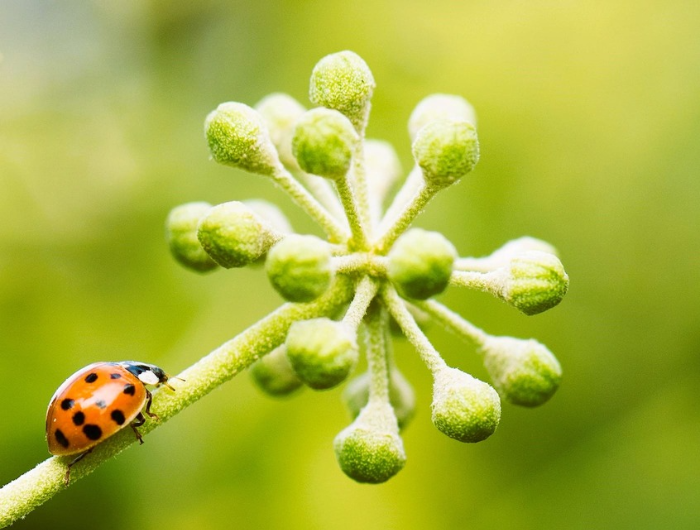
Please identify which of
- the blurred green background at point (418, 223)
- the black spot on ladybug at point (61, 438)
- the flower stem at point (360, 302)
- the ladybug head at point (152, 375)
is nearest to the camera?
the flower stem at point (360, 302)

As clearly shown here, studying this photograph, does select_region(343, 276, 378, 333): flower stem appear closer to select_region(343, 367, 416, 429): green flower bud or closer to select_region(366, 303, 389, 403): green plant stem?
→ select_region(366, 303, 389, 403): green plant stem

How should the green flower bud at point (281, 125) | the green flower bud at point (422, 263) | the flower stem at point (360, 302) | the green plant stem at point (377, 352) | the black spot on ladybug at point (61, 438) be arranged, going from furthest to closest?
the green flower bud at point (281, 125) → the green plant stem at point (377, 352) → the black spot on ladybug at point (61, 438) → the flower stem at point (360, 302) → the green flower bud at point (422, 263)

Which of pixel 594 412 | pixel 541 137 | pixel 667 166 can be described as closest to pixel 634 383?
pixel 594 412

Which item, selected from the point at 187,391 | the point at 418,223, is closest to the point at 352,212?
the point at 187,391

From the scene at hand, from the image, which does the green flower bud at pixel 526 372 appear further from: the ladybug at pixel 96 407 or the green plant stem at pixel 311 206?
the ladybug at pixel 96 407

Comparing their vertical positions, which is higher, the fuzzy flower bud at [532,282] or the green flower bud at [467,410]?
the fuzzy flower bud at [532,282]

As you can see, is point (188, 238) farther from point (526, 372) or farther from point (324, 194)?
point (526, 372)

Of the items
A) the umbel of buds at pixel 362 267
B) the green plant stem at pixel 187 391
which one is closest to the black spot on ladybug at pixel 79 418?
the green plant stem at pixel 187 391
